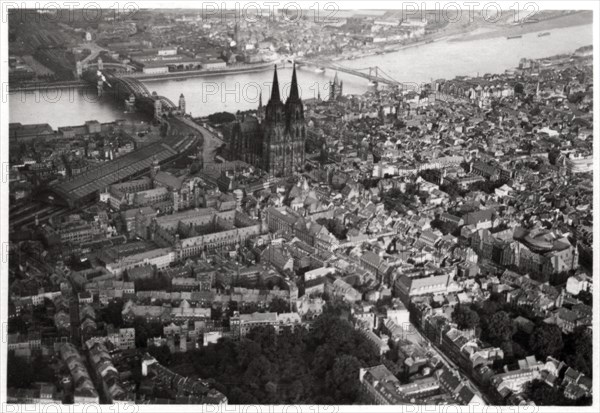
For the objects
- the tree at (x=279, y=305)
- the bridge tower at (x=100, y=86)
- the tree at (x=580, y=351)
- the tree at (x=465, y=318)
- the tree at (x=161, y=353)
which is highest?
the bridge tower at (x=100, y=86)

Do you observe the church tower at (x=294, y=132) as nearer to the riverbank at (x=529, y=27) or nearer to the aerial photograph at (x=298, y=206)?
the aerial photograph at (x=298, y=206)

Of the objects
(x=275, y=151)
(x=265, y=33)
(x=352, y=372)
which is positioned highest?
(x=265, y=33)

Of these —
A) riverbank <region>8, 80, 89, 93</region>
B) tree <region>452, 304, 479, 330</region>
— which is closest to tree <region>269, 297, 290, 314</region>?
tree <region>452, 304, 479, 330</region>

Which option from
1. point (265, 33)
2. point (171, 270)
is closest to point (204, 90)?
point (265, 33)

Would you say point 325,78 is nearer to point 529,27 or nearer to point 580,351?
point 529,27

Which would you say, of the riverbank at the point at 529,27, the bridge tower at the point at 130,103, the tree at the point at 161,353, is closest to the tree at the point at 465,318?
the tree at the point at 161,353

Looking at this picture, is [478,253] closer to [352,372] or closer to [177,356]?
[352,372]
